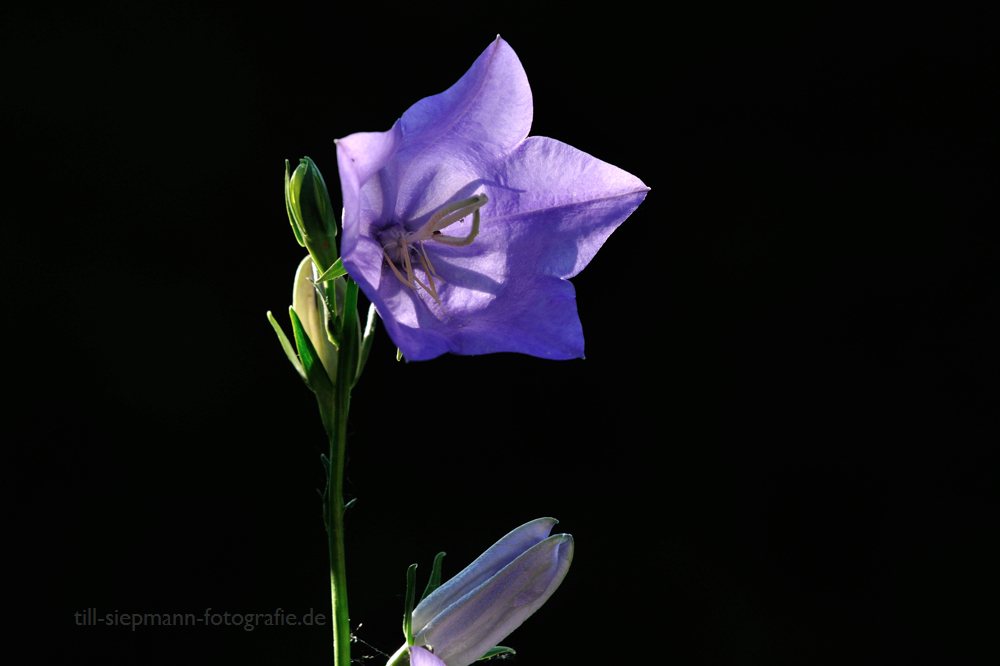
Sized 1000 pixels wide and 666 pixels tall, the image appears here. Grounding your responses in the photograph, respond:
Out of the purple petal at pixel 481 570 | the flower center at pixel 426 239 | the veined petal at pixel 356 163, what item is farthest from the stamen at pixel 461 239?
the purple petal at pixel 481 570

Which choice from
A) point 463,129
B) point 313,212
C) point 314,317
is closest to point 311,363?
point 314,317

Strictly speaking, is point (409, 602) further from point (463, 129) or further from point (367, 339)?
point (463, 129)

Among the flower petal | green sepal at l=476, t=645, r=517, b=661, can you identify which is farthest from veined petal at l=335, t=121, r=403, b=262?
green sepal at l=476, t=645, r=517, b=661

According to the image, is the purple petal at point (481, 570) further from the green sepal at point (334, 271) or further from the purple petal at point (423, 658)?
the green sepal at point (334, 271)

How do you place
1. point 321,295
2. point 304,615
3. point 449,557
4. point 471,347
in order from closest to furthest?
point 471,347 < point 321,295 < point 304,615 < point 449,557

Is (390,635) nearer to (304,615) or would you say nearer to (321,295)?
(304,615)

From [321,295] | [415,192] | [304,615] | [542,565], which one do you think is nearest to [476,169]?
[415,192]
